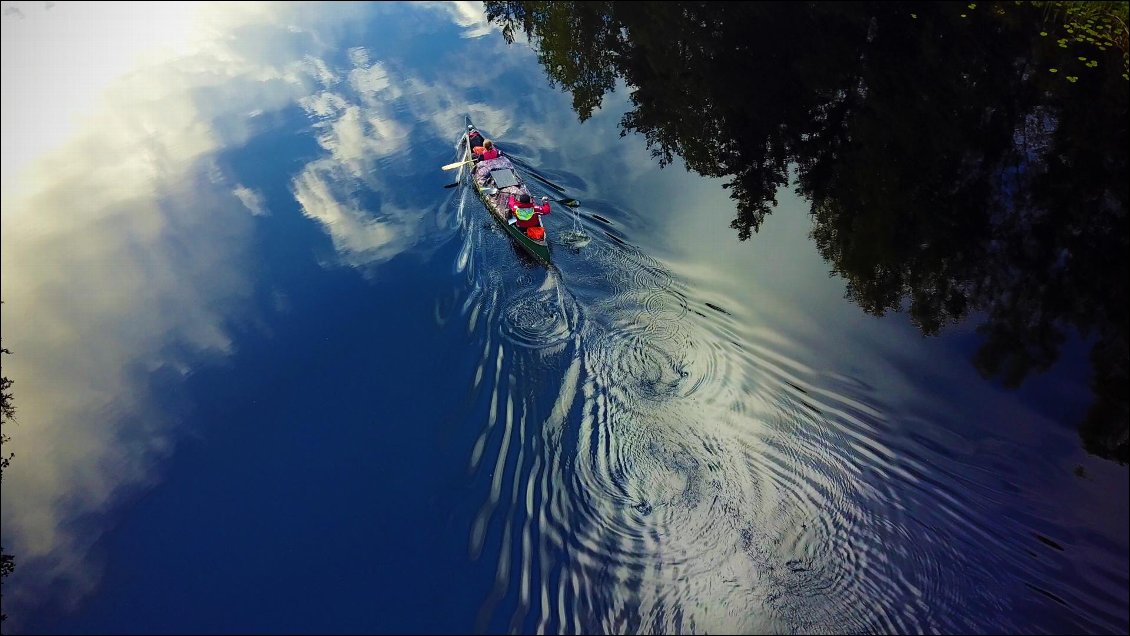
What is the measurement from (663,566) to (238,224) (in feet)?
52.4

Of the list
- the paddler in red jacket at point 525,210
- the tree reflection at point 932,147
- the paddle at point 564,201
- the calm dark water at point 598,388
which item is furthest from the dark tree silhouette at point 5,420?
the tree reflection at point 932,147

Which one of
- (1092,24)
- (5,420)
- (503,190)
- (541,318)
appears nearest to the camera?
(541,318)

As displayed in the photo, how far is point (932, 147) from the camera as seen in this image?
15.1m

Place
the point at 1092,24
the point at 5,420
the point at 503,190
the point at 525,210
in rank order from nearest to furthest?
the point at 5,420 → the point at 1092,24 → the point at 525,210 → the point at 503,190

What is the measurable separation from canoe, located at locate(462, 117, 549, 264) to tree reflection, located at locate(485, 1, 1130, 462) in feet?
13.7

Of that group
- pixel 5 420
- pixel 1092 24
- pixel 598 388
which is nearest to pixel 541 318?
pixel 598 388

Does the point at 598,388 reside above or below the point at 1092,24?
below

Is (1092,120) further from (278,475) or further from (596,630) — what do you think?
(278,475)

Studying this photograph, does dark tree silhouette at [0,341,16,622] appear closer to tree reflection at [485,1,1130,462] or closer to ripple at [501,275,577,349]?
ripple at [501,275,577,349]

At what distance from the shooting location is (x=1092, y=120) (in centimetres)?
1449

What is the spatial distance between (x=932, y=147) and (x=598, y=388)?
1011 centimetres

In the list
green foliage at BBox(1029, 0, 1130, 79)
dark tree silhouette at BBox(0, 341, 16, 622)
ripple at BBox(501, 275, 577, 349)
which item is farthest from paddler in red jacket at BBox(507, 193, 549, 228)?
green foliage at BBox(1029, 0, 1130, 79)

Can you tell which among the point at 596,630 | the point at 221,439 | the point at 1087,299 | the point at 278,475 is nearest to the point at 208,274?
the point at 221,439

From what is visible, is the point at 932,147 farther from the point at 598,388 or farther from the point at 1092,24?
the point at 598,388
